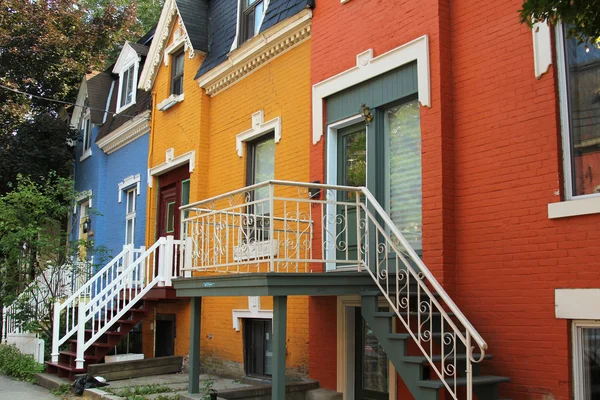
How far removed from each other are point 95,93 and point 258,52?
926 cm

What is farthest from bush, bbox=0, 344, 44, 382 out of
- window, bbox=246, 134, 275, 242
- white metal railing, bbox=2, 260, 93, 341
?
window, bbox=246, 134, 275, 242

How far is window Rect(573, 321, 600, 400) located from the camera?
5.85 metres

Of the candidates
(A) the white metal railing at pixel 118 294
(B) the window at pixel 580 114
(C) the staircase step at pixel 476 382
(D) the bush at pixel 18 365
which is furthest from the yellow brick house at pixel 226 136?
(B) the window at pixel 580 114

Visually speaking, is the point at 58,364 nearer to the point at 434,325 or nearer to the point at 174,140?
the point at 174,140

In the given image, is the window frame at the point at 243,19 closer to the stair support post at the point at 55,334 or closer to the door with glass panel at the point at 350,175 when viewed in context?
the door with glass panel at the point at 350,175

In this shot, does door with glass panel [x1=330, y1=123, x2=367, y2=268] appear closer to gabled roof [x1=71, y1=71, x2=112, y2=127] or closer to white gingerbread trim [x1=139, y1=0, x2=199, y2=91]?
white gingerbread trim [x1=139, y1=0, x2=199, y2=91]

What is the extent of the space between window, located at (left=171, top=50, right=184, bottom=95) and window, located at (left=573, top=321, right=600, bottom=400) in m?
10.0

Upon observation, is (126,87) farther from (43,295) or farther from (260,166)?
(260,166)

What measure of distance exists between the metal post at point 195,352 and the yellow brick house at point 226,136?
30mm

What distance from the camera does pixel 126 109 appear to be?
16656 millimetres

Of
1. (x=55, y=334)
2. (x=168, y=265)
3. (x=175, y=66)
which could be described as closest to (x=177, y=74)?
(x=175, y=66)

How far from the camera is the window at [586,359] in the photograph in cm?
585

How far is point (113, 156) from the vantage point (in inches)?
674

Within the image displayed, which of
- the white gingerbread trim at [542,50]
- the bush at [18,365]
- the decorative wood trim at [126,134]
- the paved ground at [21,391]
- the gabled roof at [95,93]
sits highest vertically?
the gabled roof at [95,93]
